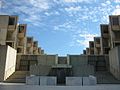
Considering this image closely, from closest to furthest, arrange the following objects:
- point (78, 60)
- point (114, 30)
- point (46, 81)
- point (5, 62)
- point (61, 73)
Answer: point (46, 81) < point (5, 62) < point (61, 73) < point (78, 60) < point (114, 30)

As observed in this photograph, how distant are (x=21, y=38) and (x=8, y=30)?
632 cm

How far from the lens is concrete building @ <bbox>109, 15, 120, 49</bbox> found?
48.7m

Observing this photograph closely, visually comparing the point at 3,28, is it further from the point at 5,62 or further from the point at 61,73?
the point at 61,73

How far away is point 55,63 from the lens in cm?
4284

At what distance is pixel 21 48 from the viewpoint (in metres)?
53.0

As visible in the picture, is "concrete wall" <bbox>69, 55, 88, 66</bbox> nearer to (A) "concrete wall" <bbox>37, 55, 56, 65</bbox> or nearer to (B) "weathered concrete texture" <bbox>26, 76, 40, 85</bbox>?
(A) "concrete wall" <bbox>37, 55, 56, 65</bbox>

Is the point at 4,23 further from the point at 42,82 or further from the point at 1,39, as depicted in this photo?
the point at 42,82

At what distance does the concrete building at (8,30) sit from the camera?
157 feet

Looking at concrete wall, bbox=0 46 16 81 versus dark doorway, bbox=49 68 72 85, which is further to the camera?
dark doorway, bbox=49 68 72 85

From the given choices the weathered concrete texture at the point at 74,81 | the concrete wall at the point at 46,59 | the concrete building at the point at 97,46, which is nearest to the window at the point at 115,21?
the concrete building at the point at 97,46

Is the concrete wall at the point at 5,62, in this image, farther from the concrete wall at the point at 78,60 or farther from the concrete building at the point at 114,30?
the concrete building at the point at 114,30

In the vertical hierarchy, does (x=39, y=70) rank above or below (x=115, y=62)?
below

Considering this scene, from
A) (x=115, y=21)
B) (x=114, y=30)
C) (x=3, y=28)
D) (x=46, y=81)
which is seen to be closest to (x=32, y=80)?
(x=46, y=81)

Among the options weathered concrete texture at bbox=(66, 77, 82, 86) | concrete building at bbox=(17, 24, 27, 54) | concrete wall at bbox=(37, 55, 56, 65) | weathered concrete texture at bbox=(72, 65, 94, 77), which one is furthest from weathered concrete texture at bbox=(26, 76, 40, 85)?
concrete building at bbox=(17, 24, 27, 54)
